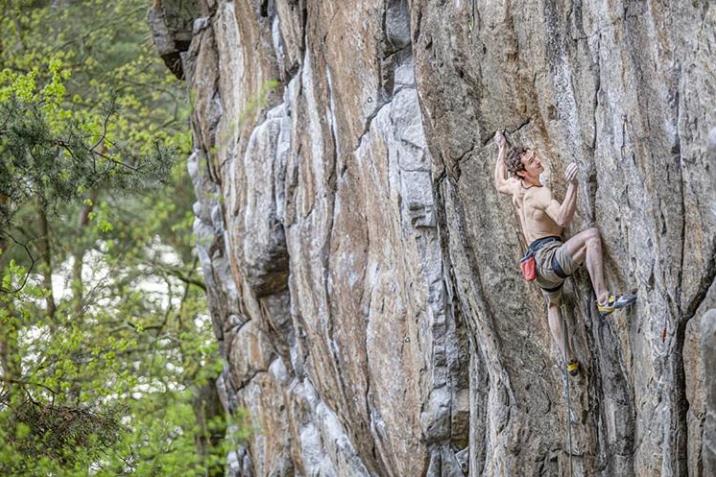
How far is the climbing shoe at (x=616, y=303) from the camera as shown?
8.20 m

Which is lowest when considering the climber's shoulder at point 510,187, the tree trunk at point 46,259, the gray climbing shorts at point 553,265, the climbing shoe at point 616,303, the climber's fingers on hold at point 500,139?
the climbing shoe at point 616,303

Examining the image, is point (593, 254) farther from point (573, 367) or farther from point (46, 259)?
point (46, 259)

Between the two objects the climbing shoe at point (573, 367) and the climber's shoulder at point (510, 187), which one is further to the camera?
the climbing shoe at point (573, 367)

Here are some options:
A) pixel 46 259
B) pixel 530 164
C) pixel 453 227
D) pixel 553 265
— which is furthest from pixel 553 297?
pixel 46 259

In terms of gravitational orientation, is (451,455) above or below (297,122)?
below

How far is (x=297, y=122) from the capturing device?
46.4 ft

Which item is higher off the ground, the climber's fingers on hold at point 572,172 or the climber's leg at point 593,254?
the climber's fingers on hold at point 572,172

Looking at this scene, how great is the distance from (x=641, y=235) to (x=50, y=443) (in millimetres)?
6103

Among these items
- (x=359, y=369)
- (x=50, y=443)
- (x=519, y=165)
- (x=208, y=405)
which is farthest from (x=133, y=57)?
(x=519, y=165)

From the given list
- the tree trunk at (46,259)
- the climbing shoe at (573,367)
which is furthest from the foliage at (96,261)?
the climbing shoe at (573,367)

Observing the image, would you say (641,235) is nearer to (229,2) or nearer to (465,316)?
(465,316)

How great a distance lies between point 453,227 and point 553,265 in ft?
6.46

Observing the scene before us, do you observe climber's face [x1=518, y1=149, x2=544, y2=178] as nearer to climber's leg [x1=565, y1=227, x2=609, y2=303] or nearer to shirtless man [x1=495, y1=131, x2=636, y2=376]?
shirtless man [x1=495, y1=131, x2=636, y2=376]

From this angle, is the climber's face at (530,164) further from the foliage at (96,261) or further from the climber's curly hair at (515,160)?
the foliage at (96,261)
